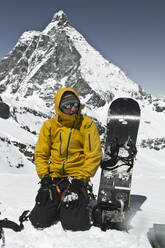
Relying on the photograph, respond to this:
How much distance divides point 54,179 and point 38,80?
136580 millimetres

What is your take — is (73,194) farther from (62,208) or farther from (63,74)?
(63,74)

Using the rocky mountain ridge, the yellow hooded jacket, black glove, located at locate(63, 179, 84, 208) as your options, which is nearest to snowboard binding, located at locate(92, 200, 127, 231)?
black glove, located at locate(63, 179, 84, 208)

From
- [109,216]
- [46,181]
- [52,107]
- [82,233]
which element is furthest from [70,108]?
[52,107]

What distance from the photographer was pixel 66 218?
313 cm

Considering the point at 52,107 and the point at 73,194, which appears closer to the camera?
the point at 73,194

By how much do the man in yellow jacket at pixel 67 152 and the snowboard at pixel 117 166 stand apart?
1.20 ft

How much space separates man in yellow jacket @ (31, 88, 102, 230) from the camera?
334 centimetres

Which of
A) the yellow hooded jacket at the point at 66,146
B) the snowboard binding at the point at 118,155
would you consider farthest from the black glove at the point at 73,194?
the snowboard binding at the point at 118,155

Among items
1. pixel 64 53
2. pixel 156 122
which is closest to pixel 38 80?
pixel 64 53

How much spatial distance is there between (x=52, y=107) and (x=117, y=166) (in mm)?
111709

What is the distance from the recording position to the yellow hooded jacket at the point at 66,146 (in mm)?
3539

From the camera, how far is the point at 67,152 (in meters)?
3.57

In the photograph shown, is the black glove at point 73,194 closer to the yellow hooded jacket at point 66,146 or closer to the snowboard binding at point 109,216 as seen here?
the yellow hooded jacket at point 66,146

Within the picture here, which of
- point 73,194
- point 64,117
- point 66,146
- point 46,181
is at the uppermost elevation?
point 64,117
